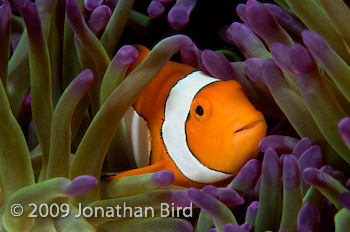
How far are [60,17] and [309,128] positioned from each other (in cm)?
78

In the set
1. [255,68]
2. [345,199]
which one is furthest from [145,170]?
[345,199]

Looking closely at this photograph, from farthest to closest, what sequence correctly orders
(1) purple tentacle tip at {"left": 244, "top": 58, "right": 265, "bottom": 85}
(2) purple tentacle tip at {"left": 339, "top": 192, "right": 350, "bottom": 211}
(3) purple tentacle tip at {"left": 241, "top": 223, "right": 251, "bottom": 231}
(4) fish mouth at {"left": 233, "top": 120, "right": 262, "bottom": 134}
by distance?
(1) purple tentacle tip at {"left": 244, "top": 58, "right": 265, "bottom": 85}
(4) fish mouth at {"left": 233, "top": 120, "right": 262, "bottom": 134}
(3) purple tentacle tip at {"left": 241, "top": 223, "right": 251, "bottom": 231}
(2) purple tentacle tip at {"left": 339, "top": 192, "right": 350, "bottom": 211}

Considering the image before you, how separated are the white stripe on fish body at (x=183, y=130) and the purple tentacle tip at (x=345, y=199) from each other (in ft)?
1.15

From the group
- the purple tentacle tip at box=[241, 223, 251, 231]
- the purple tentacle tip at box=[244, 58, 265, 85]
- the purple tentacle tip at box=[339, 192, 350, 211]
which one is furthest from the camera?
the purple tentacle tip at box=[244, 58, 265, 85]

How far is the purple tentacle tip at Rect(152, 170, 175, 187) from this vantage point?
0.86 m

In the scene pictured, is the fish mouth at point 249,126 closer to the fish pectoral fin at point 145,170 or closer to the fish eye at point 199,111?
the fish eye at point 199,111

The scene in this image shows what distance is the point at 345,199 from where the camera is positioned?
0.73 metres

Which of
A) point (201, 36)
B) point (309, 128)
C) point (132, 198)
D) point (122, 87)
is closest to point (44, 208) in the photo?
point (132, 198)

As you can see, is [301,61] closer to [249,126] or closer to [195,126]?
[249,126]

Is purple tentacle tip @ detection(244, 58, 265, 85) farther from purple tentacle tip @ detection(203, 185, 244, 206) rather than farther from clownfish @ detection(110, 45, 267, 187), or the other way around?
purple tentacle tip @ detection(203, 185, 244, 206)

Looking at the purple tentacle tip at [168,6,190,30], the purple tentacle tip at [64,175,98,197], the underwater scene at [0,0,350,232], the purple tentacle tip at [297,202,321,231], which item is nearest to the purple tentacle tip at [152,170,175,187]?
the underwater scene at [0,0,350,232]

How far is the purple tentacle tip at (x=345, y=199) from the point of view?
730mm

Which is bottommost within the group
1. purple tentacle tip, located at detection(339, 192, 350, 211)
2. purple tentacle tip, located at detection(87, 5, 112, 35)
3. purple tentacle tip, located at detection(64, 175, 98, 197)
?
purple tentacle tip, located at detection(64, 175, 98, 197)

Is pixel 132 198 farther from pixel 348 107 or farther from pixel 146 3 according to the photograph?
pixel 146 3
